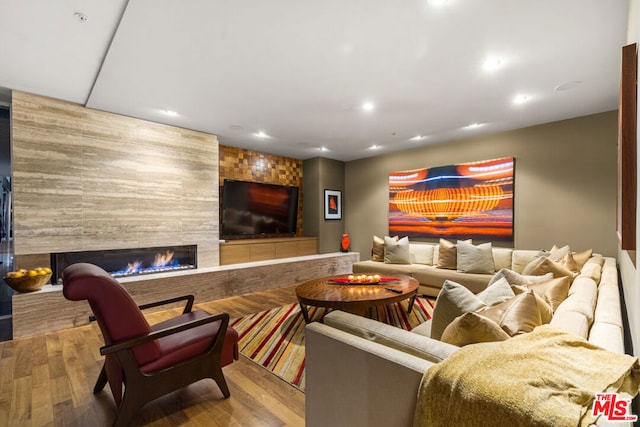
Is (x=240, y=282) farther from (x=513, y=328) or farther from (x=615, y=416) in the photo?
(x=615, y=416)

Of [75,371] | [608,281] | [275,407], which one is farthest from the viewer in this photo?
[75,371]

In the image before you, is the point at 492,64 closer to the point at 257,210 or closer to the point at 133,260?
the point at 257,210

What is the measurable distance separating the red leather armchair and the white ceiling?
1803 millimetres

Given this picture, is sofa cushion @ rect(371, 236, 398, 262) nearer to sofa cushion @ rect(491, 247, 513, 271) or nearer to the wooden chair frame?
sofa cushion @ rect(491, 247, 513, 271)

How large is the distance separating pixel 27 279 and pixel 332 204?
197 inches

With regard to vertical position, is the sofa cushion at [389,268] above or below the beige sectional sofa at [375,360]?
below

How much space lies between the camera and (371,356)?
115cm

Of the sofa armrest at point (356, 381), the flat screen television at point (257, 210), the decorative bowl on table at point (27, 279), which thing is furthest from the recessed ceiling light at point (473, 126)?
the decorative bowl on table at point (27, 279)

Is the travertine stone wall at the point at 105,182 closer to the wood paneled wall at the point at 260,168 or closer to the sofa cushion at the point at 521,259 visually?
the wood paneled wall at the point at 260,168

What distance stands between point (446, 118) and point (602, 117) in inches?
76.3

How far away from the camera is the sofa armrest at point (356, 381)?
1.05m

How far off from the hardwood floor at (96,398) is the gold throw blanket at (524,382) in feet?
3.99

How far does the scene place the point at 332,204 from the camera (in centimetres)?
668

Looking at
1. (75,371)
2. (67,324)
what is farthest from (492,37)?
(67,324)
